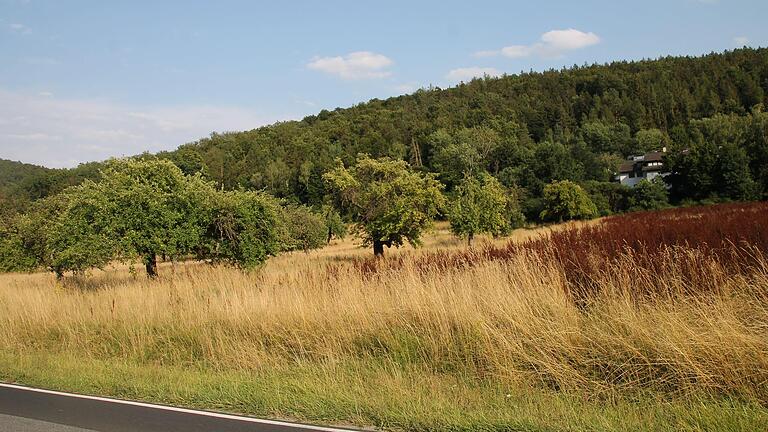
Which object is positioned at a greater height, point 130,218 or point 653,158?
point 653,158

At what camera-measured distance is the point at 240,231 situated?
2095 centimetres

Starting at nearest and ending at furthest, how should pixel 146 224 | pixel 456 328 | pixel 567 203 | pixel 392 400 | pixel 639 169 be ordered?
pixel 392 400
pixel 456 328
pixel 146 224
pixel 567 203
pixel 639 169

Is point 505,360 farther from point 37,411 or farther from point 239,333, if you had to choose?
point 37,411

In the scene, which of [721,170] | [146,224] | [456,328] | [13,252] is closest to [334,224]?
[13,252]

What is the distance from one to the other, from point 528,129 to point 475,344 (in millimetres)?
142961

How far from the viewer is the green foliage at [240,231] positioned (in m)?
20.3

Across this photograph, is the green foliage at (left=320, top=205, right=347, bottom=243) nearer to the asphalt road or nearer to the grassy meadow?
the grassy meadow

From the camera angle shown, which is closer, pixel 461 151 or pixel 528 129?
pixel 461 151

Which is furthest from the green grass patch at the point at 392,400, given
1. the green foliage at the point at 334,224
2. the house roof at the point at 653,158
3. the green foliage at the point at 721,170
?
the house roof at the point at 653,158

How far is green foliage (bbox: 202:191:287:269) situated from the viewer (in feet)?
66.7

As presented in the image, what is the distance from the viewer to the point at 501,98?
516ft

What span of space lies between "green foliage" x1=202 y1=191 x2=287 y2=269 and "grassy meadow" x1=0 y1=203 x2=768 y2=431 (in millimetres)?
9399

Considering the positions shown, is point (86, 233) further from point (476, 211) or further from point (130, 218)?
point (476, 211)

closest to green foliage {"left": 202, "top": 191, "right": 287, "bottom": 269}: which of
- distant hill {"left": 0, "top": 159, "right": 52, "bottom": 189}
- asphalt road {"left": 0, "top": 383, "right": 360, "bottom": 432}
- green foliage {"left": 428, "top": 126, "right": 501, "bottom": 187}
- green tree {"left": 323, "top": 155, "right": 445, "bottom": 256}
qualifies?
asphalt road {"left": 0, "top": 383, "right": 360, "bottom": 432}
